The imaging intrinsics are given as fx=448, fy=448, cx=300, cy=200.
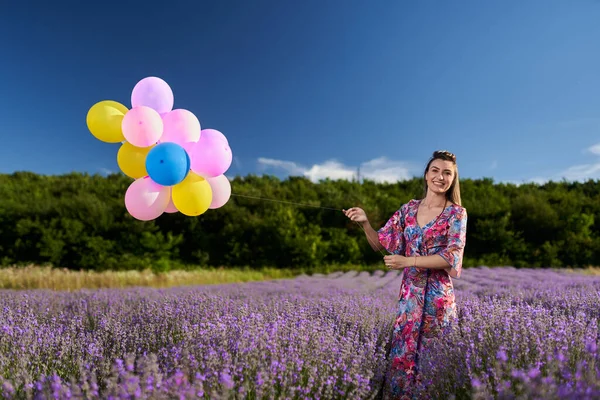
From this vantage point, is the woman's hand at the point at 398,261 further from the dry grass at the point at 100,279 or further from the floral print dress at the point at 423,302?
the dry grass at the point at 100,279

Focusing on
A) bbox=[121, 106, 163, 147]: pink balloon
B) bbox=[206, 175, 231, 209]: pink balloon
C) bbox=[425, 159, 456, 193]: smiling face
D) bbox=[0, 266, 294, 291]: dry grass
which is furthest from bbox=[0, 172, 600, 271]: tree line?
bbox=[425, 159, 456, 193]: smiling face

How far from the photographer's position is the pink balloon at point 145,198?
3.15 metres

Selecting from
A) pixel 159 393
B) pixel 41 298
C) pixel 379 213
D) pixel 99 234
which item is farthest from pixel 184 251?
pixel 159 393

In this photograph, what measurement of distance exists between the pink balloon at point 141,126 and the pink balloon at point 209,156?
291mm

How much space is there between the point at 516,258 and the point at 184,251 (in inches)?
443

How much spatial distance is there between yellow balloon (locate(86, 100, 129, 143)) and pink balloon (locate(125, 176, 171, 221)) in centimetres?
37

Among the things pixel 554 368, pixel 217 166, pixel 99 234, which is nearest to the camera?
pixel 554 368

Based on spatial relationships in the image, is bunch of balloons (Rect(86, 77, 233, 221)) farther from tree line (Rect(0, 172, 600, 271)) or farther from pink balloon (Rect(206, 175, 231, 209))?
tree line (Rect(0, 172, 600, 271))

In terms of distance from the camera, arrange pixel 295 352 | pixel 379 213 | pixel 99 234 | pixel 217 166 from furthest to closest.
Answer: pixel 379 213 < pixel 99 234 < pixel 217 166 < pixel 295 352

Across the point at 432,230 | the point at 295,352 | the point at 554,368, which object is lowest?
the point at 295,352

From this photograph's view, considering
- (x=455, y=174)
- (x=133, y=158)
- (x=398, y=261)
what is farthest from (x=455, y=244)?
(x=133, y=158)

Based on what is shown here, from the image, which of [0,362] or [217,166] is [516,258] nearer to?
[217,166]

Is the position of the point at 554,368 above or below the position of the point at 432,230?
below

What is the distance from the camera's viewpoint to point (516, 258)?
599 inches
